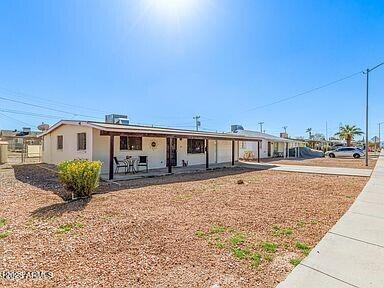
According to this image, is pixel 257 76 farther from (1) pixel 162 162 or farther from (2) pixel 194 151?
(1) pixel 162 162

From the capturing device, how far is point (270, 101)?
31.9m

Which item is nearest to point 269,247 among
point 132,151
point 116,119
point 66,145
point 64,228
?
point 64,228

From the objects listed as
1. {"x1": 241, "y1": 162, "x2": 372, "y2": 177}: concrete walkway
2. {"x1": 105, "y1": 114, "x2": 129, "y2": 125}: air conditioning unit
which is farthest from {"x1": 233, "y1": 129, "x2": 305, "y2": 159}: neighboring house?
{"x1": 105, "y1": 114, "x2": 129, "y2": 125}: air conditioning unit

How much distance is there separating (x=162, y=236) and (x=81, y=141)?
37.0 ft

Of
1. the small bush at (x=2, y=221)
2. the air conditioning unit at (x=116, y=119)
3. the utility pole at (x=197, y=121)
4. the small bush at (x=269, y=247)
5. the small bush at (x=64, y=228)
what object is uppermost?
the utility pole at (x=197, y=121)

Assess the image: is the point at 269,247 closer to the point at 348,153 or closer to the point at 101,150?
the point at 101,150

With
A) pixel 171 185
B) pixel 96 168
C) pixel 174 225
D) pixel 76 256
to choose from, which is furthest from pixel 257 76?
pixel 76 256

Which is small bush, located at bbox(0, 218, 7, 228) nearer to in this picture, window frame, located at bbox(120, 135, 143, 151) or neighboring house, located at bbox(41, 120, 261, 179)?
neighboring house, located at bbox(41, 120, 261, 179)

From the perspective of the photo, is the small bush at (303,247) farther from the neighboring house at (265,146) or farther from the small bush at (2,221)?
the neighboring house at (265,146)

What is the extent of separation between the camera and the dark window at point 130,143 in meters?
14.4

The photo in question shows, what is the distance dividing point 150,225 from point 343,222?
13.3 feet

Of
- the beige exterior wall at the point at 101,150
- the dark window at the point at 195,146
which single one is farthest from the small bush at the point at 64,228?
the dark window at the point at 195,146

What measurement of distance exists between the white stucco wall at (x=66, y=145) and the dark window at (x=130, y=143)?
6.04ft

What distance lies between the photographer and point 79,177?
24.4 ft
